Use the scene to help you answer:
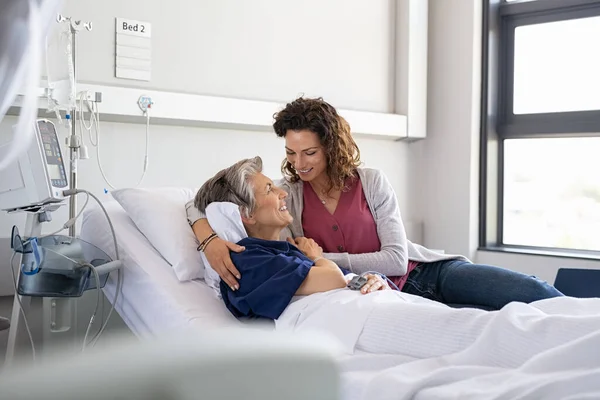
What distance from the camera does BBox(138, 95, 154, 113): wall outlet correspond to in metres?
2.76

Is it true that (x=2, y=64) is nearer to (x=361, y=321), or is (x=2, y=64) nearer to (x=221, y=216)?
(x=361, y=321)

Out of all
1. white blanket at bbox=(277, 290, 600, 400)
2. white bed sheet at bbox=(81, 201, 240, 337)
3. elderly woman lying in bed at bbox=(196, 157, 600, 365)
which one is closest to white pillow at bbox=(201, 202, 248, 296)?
elderly woman lying in bed at bbox=(196, 157, 600, 365)

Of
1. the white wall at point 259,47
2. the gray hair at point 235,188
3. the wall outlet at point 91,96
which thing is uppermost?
the white wall at point 259,47

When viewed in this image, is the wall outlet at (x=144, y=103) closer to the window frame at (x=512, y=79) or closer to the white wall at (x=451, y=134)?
the white wall at (x=451, y=134)

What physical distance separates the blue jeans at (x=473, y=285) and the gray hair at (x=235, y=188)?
0.74m

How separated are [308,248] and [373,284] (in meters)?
0.30

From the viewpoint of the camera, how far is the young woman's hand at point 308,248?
218cm

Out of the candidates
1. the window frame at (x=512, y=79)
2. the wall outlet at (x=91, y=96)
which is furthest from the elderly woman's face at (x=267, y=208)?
the window frame at (x=512, y=79)

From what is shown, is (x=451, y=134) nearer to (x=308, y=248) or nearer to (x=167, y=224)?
(x=308, y=248)

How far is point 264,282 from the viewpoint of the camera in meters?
1.91

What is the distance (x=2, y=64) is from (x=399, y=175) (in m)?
3.44

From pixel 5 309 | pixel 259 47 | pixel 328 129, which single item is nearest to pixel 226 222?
pixel 328 129

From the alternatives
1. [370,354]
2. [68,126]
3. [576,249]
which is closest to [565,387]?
[370,354]

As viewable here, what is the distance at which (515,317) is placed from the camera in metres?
1.46
